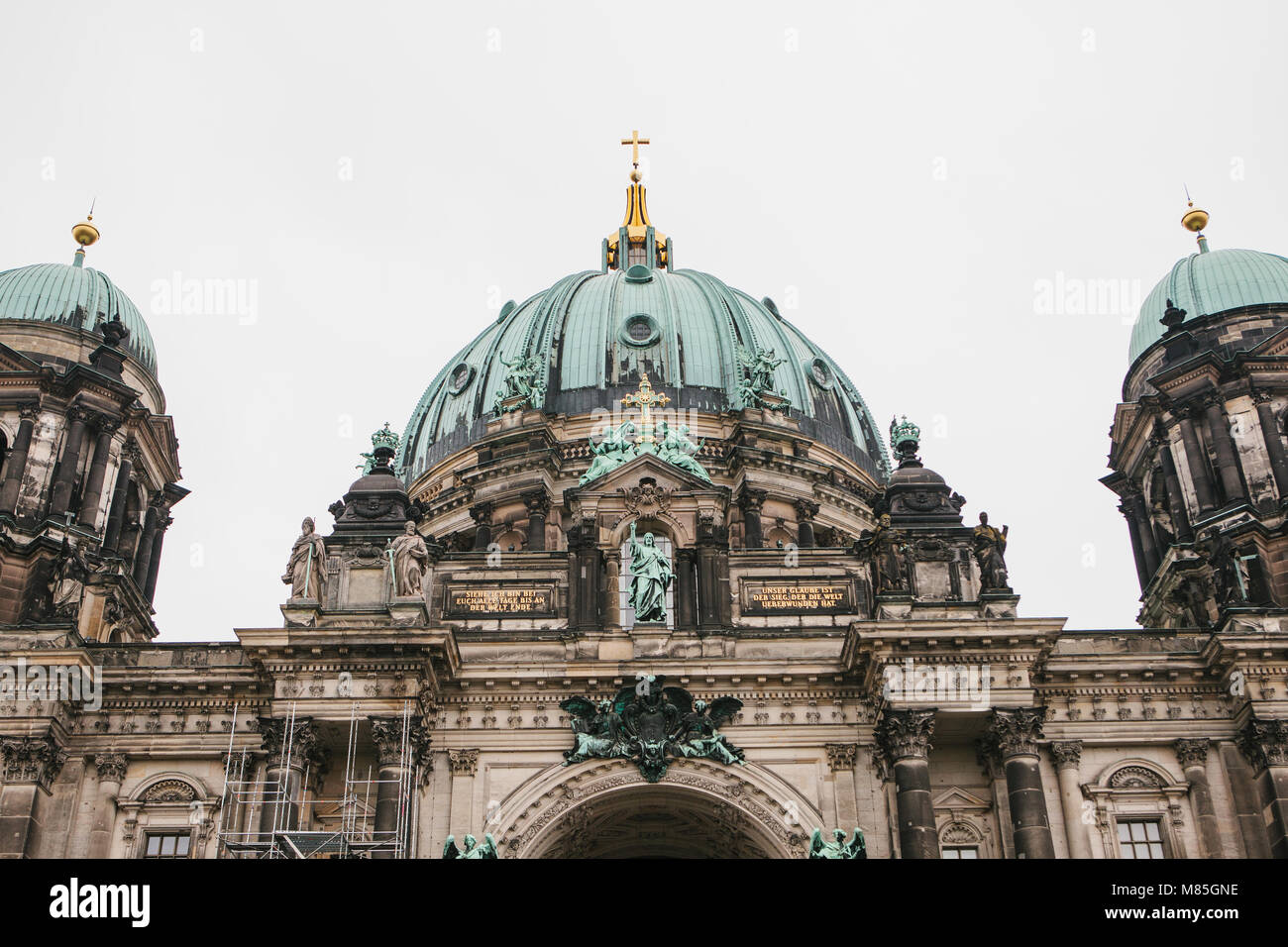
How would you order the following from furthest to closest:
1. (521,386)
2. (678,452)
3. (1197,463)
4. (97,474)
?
(521,386) < (678,452) < (1197,463) < (97,474)

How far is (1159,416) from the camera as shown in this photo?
39625 millimetres

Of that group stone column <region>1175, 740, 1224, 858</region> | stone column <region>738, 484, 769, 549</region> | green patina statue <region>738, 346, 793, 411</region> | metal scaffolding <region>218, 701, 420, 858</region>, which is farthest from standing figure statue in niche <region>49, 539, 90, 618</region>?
stone column <region>1175, 740, 1224, 858</region>

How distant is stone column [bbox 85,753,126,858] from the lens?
32406mm

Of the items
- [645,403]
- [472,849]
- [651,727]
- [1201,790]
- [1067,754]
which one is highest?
[645,403]

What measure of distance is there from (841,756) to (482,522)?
55.8 feet

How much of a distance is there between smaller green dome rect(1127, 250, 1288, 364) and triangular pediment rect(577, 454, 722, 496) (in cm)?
1452

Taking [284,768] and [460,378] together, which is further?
[460,378]

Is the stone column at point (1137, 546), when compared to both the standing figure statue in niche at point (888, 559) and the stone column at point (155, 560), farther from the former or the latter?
Result: the stone column at point (155, 560)

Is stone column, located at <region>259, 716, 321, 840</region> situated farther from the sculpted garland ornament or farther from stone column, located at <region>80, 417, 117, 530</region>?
stone column, located at <region>80, 417, 117, 530</region>

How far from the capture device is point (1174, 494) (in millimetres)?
38844

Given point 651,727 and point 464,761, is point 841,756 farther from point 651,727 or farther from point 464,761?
point 464,761

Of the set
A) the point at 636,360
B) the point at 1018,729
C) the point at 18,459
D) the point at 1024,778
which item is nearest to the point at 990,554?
the point at 1018,729
